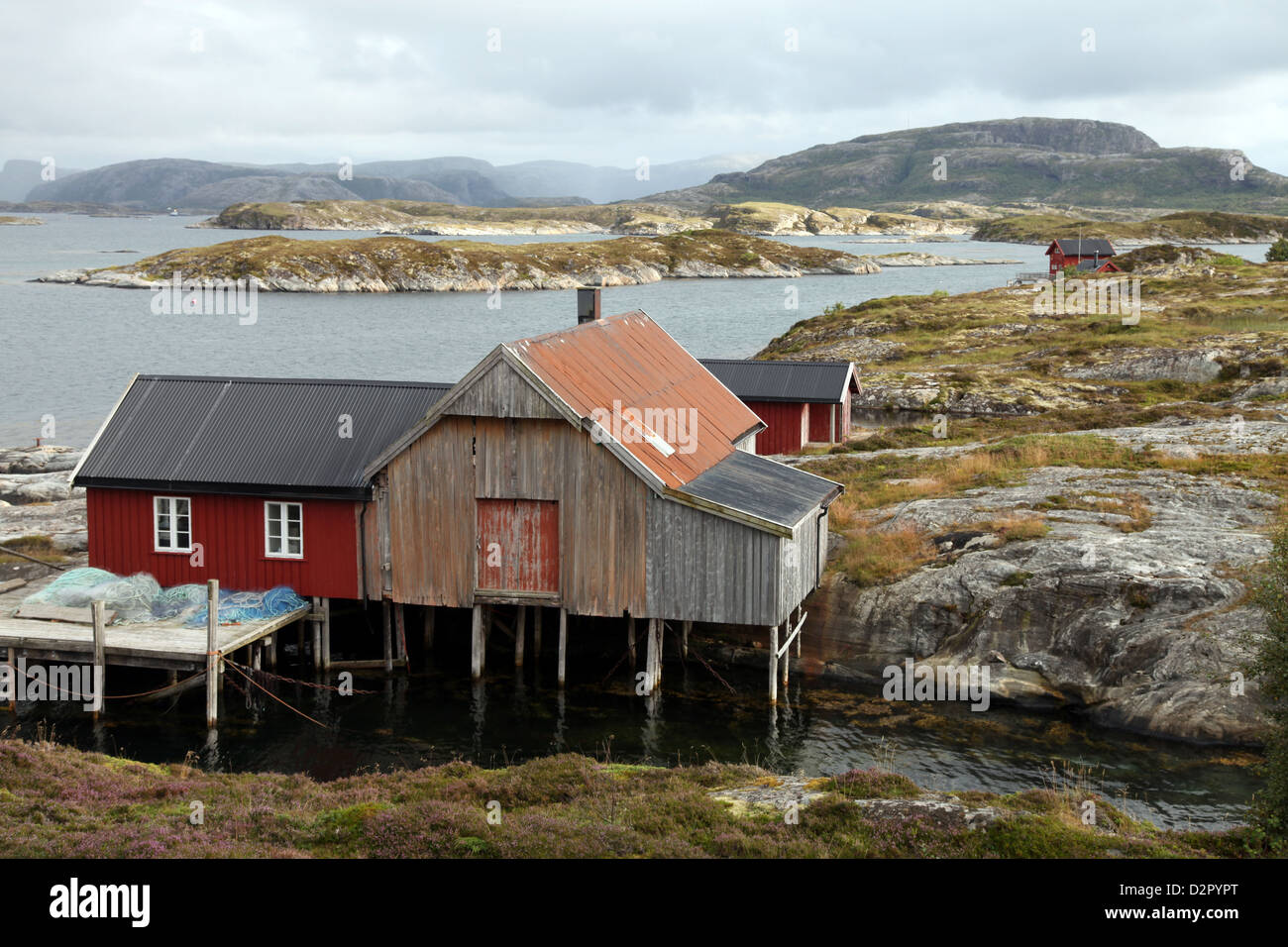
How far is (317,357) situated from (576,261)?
292ft

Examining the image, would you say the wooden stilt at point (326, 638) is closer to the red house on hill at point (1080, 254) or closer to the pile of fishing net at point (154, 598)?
the pile of fishing net at point (154, 598)

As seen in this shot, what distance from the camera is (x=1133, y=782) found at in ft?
79.8

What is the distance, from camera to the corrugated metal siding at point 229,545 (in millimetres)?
31031

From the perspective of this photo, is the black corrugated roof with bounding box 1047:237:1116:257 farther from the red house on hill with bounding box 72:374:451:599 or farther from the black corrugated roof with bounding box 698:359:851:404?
the red house on hill with bounding box 72:374:451:599

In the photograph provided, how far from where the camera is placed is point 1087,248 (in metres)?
133

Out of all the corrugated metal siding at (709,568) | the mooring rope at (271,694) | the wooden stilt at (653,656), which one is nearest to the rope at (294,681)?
the mooring rope at (271,694)

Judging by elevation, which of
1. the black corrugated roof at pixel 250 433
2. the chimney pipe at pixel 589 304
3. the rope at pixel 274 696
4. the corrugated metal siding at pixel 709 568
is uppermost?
the chimney pipe at pixel 589 304

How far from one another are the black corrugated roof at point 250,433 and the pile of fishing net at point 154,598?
265 centimetres

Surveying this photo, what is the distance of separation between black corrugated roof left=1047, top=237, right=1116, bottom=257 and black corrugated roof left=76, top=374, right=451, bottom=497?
113482mm

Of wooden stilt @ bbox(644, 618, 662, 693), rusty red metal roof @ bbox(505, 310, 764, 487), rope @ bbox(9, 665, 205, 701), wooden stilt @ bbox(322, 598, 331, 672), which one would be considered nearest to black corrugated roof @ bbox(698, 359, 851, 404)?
rusty red metal roof @ bbox(505, 310, 764, 487)

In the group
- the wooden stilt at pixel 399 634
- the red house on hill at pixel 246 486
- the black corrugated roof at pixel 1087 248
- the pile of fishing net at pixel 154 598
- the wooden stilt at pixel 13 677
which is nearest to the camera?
the wooden stilt at pixel 13 677

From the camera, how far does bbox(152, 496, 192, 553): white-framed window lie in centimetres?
3200

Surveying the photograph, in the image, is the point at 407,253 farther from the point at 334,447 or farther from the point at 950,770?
the point at 950,770
